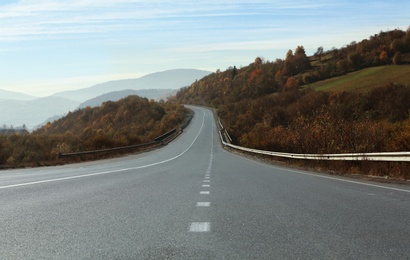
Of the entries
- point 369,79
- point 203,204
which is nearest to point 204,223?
point 203,204

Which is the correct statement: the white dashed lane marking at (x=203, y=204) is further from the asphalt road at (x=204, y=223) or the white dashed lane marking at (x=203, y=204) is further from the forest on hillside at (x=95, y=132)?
the forest on hillside at (x=95, y=132)

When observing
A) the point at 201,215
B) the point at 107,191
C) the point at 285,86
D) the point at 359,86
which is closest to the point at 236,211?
the point at 201,215

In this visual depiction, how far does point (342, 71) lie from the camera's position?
11212cm

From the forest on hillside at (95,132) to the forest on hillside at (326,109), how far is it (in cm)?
1421

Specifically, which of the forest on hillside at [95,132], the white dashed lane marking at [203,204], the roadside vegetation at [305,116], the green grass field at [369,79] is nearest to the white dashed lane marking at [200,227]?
the white dashed lane marking at [203,204]

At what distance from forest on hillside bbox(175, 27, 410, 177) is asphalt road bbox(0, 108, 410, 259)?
30.7ft

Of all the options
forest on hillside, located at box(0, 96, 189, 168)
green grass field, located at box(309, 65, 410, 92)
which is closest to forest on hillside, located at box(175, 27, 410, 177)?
green grass field, located at box(309, 65, 410, 92)

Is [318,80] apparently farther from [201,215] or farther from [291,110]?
[201,215]

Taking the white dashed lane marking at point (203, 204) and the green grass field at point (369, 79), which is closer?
the white dashed lane marking at point (203, 204)

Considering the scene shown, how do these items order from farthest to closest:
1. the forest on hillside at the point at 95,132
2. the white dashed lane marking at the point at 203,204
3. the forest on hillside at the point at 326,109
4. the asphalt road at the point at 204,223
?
the forest on hillside at the point at 95,132
the forest on hillside at the point at 326,109
the white dashed lane marking at the point at 203,204
the asphalt road at the point at 204,223

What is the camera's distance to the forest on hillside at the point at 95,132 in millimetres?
30750

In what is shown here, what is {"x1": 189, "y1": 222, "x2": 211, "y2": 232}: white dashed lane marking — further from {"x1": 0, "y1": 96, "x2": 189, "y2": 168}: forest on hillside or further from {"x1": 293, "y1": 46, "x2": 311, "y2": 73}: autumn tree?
{"x1": 293, "y1": 46, "x2": 311, "y2": 73}: autumn tree

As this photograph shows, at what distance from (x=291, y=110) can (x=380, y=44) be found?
57772mm

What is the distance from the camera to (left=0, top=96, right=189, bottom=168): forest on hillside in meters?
30.8
